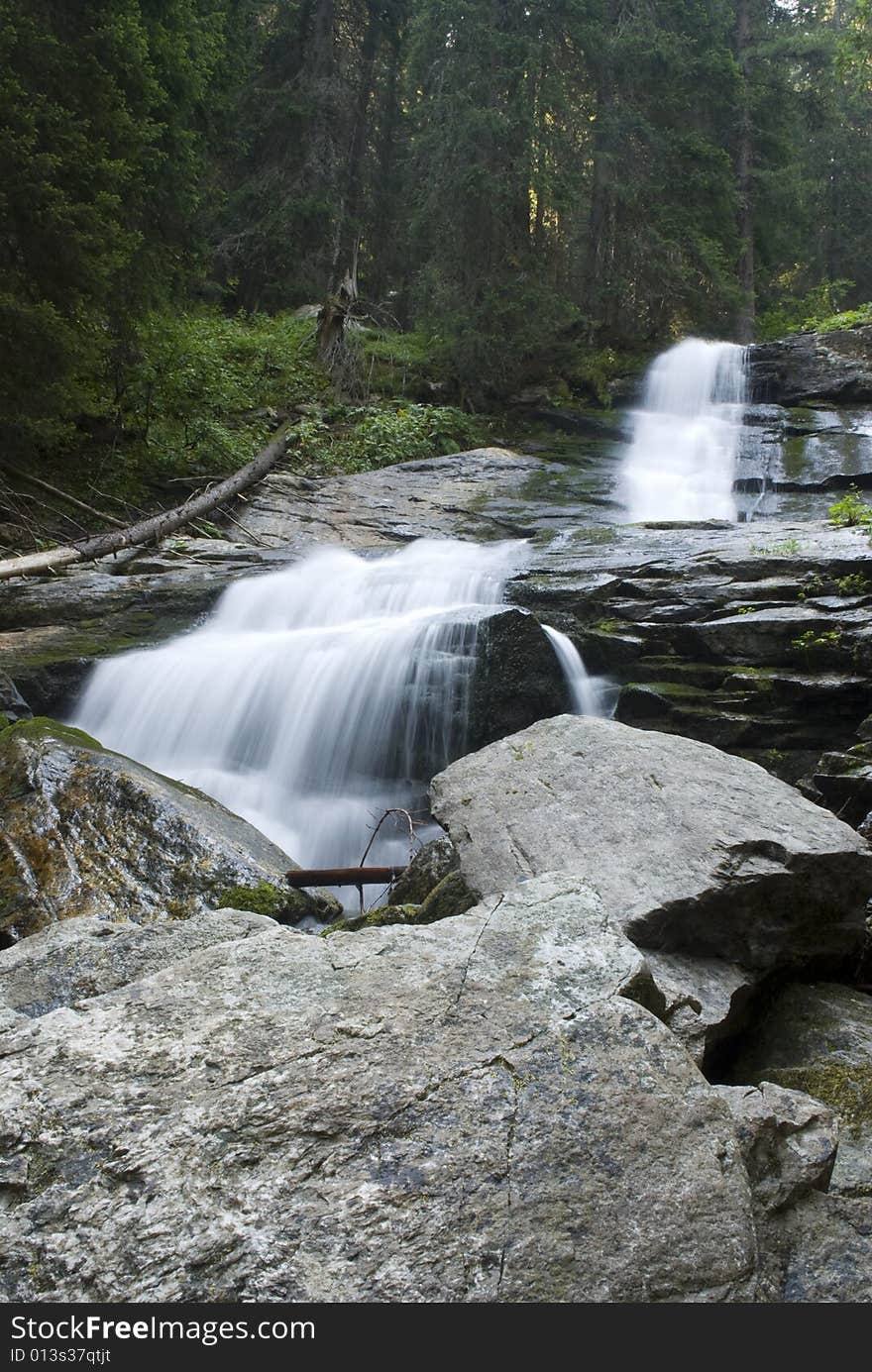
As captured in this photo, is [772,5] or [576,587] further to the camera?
[772,5]

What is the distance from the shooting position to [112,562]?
36.6 feet

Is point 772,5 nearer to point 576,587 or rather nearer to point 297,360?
point 297,360

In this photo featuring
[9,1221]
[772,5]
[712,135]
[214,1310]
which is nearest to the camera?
[214,1310]

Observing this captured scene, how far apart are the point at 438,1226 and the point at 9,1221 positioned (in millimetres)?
830

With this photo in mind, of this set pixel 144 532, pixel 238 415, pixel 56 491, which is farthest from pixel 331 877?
→ pixel 238 415

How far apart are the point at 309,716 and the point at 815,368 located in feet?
47.6

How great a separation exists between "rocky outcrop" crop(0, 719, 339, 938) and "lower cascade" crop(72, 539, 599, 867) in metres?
1.47

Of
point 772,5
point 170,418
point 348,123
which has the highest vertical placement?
point 772,5

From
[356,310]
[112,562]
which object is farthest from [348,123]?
[112,562]

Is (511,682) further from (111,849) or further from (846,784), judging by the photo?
(111,849)

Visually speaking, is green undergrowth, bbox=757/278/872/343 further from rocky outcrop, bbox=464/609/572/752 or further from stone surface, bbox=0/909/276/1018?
stone surface, bbox=0/909/276/1018

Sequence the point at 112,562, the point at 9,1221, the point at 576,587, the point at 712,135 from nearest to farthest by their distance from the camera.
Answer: the point at 9,1221 < the point at 576,587 < the point at 112,562 < the point at 712,135

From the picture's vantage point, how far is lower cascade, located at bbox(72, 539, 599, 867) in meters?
7.20

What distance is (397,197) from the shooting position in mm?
24844
